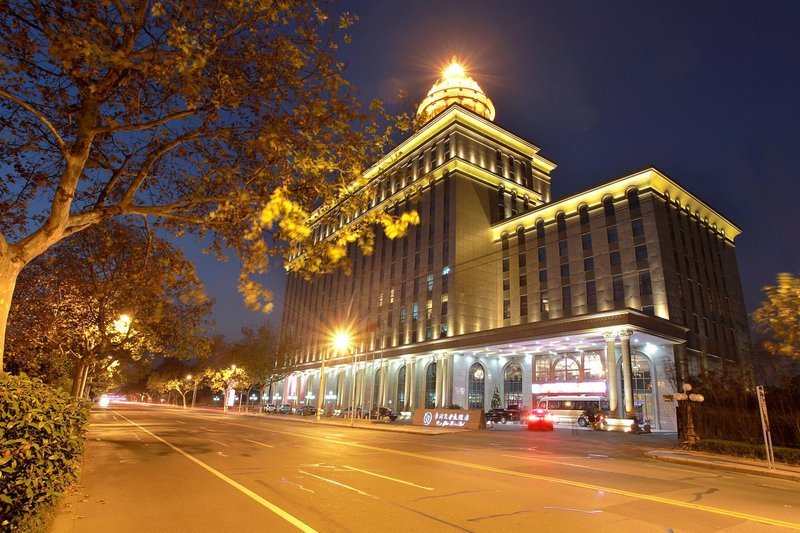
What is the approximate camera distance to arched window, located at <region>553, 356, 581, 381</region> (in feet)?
151

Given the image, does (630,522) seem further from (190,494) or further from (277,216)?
(190,494)

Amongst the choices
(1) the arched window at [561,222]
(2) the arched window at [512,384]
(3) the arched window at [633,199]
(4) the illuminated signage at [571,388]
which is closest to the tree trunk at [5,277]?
(4) the illuminated signage at [571,388]

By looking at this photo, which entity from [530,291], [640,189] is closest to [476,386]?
[530,291]

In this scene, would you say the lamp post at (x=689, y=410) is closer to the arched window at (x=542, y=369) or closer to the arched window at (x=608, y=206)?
the arched window at (x=542, y=369)

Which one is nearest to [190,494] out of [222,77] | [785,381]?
[222,77]

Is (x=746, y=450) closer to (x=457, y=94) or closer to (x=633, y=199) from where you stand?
(x=633, y=199)

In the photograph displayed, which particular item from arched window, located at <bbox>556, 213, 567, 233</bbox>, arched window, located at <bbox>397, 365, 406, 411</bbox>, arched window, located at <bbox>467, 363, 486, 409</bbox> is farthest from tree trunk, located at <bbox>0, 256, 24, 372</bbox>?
arched window, located at <bbox>397, 365, 406, 411</bbox>

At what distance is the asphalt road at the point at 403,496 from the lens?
6309 mm

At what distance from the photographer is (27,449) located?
4.63 metres

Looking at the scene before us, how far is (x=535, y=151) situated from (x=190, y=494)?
74252 mm

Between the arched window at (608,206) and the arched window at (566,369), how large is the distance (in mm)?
16195

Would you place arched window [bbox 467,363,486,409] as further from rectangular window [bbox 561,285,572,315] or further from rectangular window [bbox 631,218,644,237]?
rectangular window [bbox 631,218,644,237]

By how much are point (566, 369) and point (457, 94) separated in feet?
178

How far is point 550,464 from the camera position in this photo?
13453 millimetres
